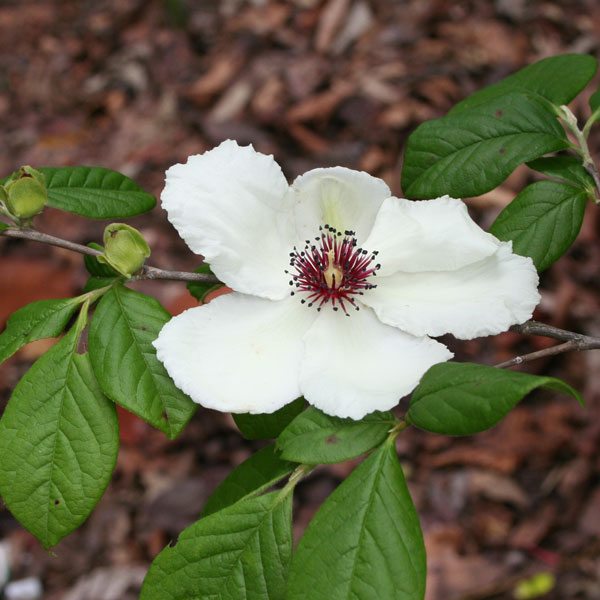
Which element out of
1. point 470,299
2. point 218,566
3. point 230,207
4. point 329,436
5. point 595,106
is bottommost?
point 218,566

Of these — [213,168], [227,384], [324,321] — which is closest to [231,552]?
[227,384]

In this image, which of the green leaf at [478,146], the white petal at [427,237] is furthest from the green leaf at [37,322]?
the green leaf at [478,146]

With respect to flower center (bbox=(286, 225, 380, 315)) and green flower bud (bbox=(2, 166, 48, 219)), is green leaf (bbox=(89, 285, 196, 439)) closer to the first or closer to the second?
green flower bud (bbox=(2, 166, 48, 219))

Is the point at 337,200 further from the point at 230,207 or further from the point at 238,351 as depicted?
the point at 238,351

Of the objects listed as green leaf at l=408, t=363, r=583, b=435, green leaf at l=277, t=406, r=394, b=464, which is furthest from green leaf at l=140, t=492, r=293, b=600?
green leaf at l=408, t=363, r=583, b=435

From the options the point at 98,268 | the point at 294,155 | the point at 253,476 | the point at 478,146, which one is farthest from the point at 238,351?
the point at 294,155

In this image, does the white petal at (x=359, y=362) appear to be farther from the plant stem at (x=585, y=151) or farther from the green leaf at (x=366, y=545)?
the plant stem at (x=585, y=151)

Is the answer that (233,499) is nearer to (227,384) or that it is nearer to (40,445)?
(227,384)
